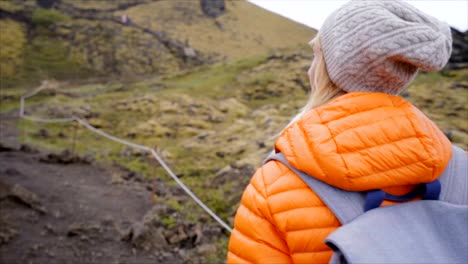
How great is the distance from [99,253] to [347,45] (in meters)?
4.61

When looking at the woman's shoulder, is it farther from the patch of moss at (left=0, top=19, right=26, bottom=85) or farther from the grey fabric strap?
the patch of moss at (left=0, top=19, right=26, bottom=85)

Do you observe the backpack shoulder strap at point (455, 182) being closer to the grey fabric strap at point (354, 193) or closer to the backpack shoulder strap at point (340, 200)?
the grey fabric strap at point (354, 193)

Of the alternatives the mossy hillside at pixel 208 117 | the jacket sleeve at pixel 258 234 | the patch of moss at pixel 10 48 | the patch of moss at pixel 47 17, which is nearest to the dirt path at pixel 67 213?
the mossy hillside at pixel 208 117

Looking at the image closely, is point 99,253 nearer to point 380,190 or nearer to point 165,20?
point 380,190

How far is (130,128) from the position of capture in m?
13.2

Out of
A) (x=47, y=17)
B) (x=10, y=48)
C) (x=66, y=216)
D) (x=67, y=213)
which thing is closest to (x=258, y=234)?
(x=66, y=216)

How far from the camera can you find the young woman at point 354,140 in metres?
1.09

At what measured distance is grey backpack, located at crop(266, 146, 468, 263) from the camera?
0.98 metres

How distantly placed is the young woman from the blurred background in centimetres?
422

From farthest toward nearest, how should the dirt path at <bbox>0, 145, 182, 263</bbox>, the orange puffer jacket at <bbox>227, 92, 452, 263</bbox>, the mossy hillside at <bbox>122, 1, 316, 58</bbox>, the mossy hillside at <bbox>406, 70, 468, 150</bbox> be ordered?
the mossy hillside at <bbox>122, 1, 316, 58</bbox> → the mossy hillside at <bbox>406, 70, 468, 150</bbox> → the dirt path at <bbox>0, 145, 182, 263</bbox> → the orange puffer jacket at <bbox>227, 92, 452, 263</bbox>

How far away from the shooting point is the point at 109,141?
477 inches

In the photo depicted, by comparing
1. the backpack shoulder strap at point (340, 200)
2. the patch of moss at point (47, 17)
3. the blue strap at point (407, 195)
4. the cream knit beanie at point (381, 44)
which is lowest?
the patch of moss at point (47, 17)

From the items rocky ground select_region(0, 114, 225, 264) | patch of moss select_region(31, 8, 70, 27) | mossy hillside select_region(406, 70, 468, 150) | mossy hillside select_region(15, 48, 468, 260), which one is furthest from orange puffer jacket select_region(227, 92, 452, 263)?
patch of moss select_region(31, 8, 70, 27)

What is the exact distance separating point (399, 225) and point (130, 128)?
12782mm
